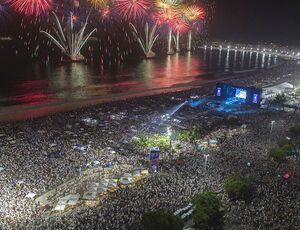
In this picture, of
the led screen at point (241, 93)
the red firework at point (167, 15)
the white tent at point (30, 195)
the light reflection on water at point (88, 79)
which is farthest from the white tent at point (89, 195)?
the red firework at point (167, 15)

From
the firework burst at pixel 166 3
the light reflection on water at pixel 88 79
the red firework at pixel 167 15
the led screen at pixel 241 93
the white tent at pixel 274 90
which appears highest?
the firework burst at pixel 166 3

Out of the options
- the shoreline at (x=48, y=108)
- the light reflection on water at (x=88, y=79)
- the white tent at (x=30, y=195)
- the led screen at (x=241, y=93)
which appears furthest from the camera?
the light reflection on water at (x=88, y=79)

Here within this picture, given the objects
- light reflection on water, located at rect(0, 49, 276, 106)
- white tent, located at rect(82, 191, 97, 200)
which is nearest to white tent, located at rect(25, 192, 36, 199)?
white tent, located at rect(82, 191, 97, 200)

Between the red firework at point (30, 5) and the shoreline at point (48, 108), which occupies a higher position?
the red firework at point (30, 5)

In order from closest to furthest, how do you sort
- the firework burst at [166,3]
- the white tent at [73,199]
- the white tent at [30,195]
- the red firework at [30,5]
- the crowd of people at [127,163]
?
the crowd of people at [127,163] < the white tent at [73,199] < the white tent at [30,195] < the red firework at [30,5] < the firework burst at [166,3]

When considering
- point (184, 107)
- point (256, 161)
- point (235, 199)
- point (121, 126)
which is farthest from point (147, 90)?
point (235, 199)

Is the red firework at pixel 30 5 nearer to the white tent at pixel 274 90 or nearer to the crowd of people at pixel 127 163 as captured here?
the crowd of people at pixel 127 163

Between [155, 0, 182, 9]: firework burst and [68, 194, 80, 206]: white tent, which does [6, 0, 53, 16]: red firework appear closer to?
[155, 0, 182, 9]: firework burst
